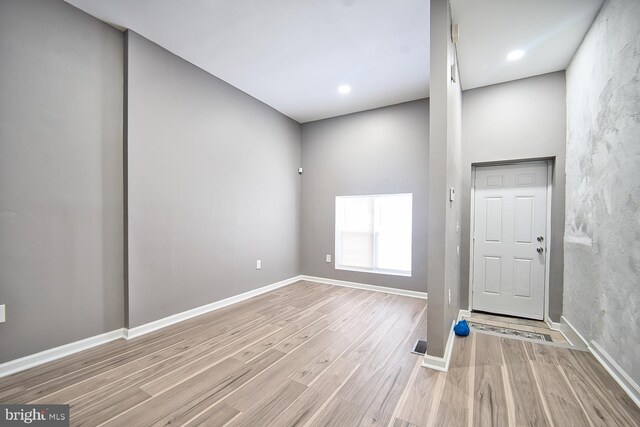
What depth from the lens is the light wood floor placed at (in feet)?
5.04

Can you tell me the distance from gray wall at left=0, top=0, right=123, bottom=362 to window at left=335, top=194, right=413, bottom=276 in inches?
127

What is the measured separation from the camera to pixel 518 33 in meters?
2.46

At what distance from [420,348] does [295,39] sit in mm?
3235

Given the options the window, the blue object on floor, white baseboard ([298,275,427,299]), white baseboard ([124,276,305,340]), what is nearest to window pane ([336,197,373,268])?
the window

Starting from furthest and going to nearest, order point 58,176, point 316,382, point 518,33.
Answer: point 518,33, point 58,176, point 316,382

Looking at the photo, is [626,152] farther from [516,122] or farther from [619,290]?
[516,122]

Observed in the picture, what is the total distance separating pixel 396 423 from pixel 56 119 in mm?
3345

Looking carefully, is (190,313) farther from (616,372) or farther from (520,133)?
(520,133)

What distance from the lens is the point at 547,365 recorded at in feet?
6.95

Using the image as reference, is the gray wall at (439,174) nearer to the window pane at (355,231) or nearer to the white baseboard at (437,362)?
the white baseboard at (437,362)

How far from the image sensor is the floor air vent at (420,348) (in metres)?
2.27

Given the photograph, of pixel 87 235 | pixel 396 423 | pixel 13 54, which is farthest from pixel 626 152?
pixel 13 54

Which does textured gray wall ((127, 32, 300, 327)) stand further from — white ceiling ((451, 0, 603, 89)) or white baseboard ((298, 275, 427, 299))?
white ceiling ((451, 0, 603, 89))

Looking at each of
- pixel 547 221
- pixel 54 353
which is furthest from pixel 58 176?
pixel 547 221
